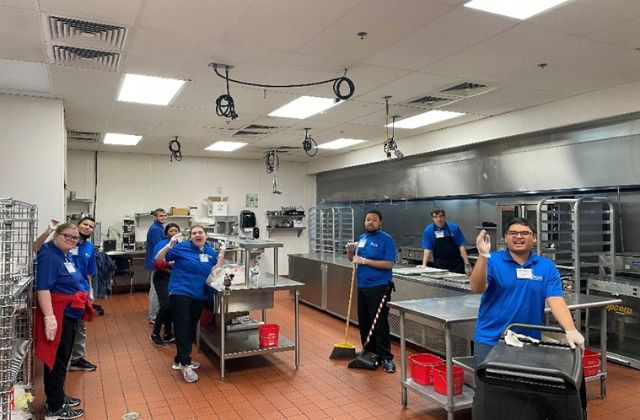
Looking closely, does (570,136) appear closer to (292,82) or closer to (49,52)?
(292,82)

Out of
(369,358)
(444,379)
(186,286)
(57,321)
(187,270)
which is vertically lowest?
(369,358)

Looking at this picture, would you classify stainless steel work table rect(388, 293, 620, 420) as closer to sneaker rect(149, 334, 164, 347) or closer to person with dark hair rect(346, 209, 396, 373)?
person with dark hair rect(346, 209, 396, 373)

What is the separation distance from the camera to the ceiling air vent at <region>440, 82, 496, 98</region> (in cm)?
487

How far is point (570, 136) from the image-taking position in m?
5.58

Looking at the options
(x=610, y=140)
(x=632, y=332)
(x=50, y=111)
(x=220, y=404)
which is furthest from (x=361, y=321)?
(x=50, y=111)

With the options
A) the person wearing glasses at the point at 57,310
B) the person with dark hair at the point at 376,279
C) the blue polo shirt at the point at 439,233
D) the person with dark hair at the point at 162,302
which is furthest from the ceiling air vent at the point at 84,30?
the blue polo shirt at the point at 439,233

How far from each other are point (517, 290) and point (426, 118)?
165 inches

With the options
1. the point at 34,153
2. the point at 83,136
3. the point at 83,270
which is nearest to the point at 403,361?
the point at 83,270

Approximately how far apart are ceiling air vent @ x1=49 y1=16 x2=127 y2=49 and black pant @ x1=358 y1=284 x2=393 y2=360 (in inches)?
117

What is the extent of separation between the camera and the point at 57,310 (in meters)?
3.23

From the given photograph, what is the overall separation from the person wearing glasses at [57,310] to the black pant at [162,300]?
6.25 ft

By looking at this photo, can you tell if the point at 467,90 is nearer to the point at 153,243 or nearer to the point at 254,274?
the point at 254,274

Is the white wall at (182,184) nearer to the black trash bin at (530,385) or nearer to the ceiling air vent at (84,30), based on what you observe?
the ceiling air vent at (84,30)

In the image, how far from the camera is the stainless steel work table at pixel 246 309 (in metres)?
4.21
